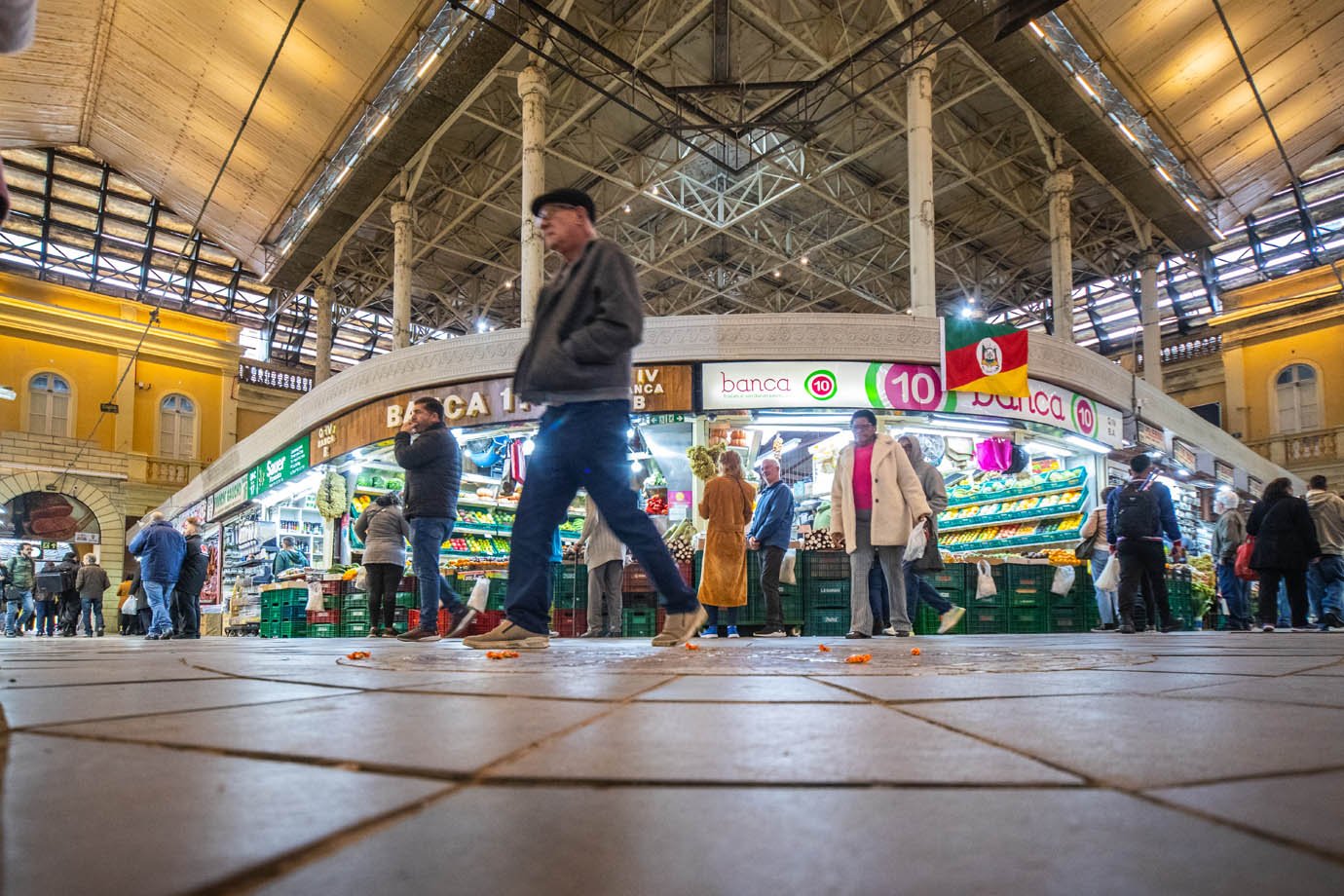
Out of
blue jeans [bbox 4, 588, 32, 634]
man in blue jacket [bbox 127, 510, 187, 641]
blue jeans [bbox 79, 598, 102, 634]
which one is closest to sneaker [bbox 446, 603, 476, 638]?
man in blue jacket [bbox 127, 510, 187, 641]

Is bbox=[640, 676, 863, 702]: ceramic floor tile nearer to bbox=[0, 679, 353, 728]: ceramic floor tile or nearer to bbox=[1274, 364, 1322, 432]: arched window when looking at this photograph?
bbox=[0, 679, 353, 728]: ceramic floor tile

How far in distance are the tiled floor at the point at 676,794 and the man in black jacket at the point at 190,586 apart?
9.37m

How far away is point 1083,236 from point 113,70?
17.5 meters

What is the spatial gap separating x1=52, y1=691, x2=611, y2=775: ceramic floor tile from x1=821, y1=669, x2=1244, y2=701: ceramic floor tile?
0.57 meters

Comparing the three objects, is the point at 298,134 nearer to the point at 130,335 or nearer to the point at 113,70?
the point at 113,70

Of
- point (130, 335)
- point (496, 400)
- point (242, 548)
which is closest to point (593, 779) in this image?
point (496, 400)

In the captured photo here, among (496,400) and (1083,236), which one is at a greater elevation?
(1083,236)

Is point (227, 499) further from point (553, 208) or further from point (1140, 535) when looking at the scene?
point (553, 208)

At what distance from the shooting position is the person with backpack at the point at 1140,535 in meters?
6.86

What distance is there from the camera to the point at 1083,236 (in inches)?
700

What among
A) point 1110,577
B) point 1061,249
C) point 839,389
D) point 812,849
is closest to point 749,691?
point 812,849

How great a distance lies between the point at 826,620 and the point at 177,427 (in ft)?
70.6

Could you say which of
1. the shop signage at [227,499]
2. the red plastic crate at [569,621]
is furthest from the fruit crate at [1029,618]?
the shop signage at [227,499]

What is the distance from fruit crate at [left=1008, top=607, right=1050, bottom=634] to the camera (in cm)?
912
